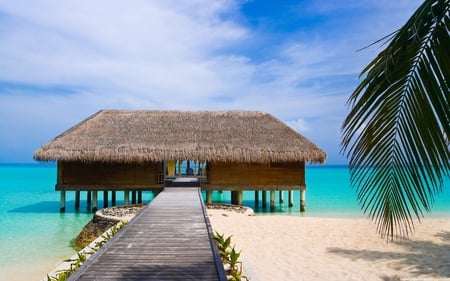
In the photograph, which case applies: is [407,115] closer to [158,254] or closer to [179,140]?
[158,254]

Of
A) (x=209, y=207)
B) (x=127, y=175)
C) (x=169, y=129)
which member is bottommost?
(x=209, y=207)

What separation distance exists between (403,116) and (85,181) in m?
14.5

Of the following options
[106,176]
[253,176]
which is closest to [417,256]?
[253,176]

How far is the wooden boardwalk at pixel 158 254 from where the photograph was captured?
3822 millimetres

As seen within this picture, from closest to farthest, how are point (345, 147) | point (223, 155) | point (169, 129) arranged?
1. point (345, 147)
2. point (223, 155)
3. point (169, 129)

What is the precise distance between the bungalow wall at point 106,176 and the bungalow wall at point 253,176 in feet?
7.89

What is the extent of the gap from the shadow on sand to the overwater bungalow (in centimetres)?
722

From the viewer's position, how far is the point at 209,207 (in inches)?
516

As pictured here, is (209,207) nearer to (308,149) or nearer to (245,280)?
(308,149)

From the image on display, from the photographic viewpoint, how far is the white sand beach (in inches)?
227

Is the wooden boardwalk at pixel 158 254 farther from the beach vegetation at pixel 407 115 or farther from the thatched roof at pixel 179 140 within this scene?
the thatched roof at pixel 179 140

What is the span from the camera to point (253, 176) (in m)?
15.4

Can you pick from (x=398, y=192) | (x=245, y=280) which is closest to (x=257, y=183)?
(x=245, y=280)

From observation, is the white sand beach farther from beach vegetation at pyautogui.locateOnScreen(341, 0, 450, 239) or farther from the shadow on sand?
beach vegetation at pyautogui.locateOnScreen(341, 0, 450, 239)
